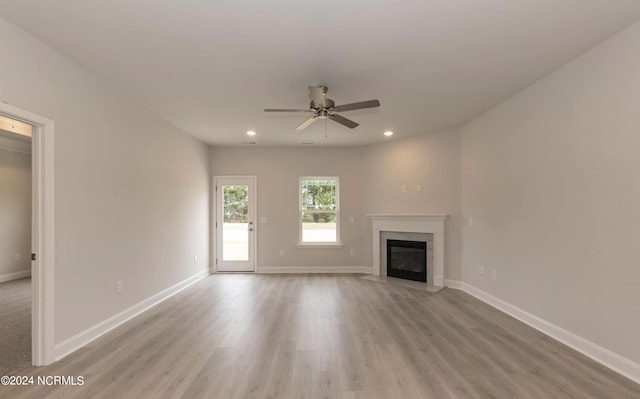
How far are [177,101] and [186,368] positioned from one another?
2989 millimetres

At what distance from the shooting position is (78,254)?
9.32 feet

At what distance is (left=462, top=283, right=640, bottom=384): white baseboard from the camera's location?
2340 millimetres

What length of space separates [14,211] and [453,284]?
8262mm

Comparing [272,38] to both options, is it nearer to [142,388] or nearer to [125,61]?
[125,61]

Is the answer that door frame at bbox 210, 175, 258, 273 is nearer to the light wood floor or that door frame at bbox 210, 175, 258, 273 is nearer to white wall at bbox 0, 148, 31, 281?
the light wood floor

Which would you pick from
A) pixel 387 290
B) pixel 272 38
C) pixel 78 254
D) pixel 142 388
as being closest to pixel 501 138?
pixel 387 290

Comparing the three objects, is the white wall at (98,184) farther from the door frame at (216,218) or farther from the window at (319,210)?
the window at (319,210)

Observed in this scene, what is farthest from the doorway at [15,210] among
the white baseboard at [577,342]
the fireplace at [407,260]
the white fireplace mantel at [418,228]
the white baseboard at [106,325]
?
the white baseboard at [577,342]

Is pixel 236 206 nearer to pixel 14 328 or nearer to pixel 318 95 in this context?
pixel 14 328

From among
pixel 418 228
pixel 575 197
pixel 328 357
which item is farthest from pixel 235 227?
pixel 575 197

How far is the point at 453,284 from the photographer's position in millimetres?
5070

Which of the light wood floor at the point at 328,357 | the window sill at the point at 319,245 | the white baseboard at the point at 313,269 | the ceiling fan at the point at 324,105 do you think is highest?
the ceiling fan at the point at 324,105

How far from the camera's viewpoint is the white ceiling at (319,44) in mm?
2049

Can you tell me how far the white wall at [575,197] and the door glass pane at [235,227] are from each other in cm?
455
